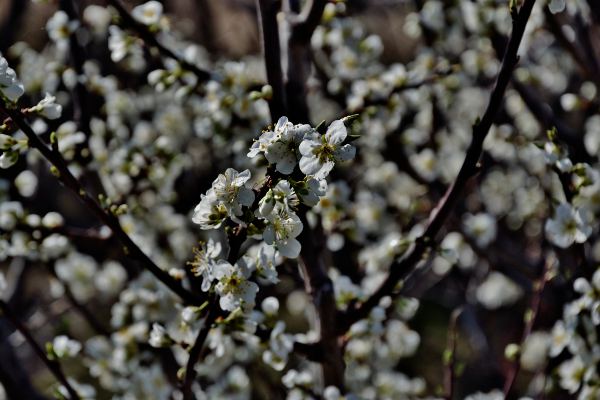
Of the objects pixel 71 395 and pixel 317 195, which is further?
pixel 71 395

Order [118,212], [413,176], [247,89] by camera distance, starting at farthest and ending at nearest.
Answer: [413,176] < [247,89] < [118,212]

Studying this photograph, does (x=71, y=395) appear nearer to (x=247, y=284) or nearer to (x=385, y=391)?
(x=247, y=284)

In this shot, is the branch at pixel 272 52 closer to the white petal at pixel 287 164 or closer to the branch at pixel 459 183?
the branch at pixel 459 183

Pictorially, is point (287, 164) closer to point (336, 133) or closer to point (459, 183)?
point (336, 133)

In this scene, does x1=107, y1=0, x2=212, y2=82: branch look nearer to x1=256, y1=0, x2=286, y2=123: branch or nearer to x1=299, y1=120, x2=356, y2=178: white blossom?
x1=256, y1=0, x2=286, y2=123: branch

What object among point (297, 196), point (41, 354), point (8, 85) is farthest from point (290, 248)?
point (41, 354)

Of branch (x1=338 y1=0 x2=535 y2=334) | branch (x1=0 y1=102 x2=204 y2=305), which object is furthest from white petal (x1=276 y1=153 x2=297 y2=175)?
branch (x1=338 y1=0 x2=535 y2=334)

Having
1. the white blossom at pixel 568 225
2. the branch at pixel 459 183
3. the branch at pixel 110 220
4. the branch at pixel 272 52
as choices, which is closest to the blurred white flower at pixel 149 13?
the branch at pixel 272 52

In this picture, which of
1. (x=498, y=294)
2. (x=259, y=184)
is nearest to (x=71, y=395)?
(x=259, y=184)
